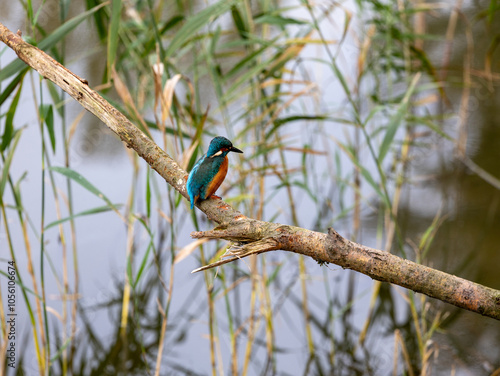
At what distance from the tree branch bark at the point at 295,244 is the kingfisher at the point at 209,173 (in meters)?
0.04

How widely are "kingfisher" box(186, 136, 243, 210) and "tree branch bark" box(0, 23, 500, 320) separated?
0.04 metres

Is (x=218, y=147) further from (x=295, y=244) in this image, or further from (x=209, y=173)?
(x=295, y=244)

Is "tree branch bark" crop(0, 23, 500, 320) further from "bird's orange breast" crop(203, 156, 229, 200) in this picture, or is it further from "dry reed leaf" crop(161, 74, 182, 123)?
"dry reed leaf" crop(161, 74, 182, 123)

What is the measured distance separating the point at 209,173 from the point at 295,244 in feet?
1.43

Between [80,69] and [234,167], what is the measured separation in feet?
9.49

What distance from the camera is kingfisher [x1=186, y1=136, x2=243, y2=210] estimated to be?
1.60m

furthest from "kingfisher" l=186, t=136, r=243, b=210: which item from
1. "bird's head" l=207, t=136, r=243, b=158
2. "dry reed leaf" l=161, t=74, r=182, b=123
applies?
"dry reed leaf" l=161, t=74, r=182, b=123

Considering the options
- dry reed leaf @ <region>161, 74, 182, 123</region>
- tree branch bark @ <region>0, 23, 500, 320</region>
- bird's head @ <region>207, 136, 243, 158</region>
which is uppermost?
dry reed leaf @ <region>161, 74, 182, 123</region>

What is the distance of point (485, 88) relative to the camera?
5.28 meters

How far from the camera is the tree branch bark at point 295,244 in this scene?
3.90 ft

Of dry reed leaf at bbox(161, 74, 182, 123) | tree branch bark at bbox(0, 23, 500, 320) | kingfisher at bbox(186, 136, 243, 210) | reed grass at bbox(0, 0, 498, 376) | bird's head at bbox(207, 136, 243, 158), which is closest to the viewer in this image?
tree branch bark at bbox(0, 23, 500, 320)

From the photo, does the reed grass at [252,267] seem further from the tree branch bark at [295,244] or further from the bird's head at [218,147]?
the tree branch bark at [295,244]

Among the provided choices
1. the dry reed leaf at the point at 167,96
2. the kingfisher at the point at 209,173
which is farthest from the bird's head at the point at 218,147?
the dry reed leaf at the point at 167,96

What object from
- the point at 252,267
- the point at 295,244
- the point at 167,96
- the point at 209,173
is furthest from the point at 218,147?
the point at 252,267
